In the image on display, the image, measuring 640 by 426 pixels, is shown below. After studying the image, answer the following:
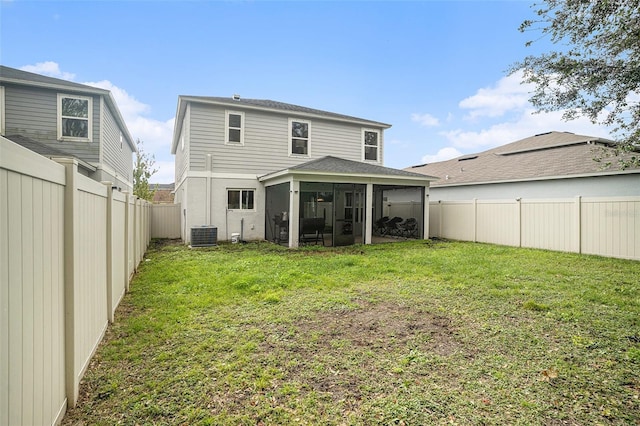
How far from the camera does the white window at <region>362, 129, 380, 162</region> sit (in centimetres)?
1486

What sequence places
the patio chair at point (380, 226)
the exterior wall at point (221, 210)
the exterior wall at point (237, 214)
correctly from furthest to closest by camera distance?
the patio chair at point (380, 226), the exterior wall at point (237, 214), the exterior wall at point (221, 210)

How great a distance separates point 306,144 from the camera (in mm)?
13555

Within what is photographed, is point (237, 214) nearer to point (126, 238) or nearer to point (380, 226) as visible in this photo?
point (380, 226)

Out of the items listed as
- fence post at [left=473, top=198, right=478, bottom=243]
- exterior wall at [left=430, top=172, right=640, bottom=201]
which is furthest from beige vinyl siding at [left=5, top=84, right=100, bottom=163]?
exterior wall at [left=430, top=172, right=640, bottom=201]

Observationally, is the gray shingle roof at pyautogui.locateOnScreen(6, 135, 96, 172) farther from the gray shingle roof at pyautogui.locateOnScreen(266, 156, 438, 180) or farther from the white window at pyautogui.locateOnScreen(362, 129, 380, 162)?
the white window at pyautogui.locateOnScreen(362, 129, 380, 162)

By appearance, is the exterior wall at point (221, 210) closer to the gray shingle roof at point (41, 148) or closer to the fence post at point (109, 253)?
the gray shingle roof at point (41, 148)

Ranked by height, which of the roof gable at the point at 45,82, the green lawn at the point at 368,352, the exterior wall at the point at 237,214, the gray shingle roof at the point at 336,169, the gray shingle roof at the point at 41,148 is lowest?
the green lawn at the point at 368,352

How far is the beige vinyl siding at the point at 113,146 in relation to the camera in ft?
37.4

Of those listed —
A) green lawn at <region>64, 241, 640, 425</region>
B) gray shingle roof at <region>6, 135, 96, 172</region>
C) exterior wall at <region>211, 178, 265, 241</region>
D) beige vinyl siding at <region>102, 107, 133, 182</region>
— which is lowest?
green lawn at <region>64, 241, 640, 425</region>

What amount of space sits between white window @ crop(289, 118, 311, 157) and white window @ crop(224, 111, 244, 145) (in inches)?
79.1

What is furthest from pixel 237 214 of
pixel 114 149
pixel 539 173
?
pixel 539 173

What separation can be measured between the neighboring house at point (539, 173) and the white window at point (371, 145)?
3.19 meters

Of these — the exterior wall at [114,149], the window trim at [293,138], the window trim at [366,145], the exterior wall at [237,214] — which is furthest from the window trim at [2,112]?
the window trim at [366,145]

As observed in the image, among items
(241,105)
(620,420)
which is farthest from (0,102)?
(620,420)
